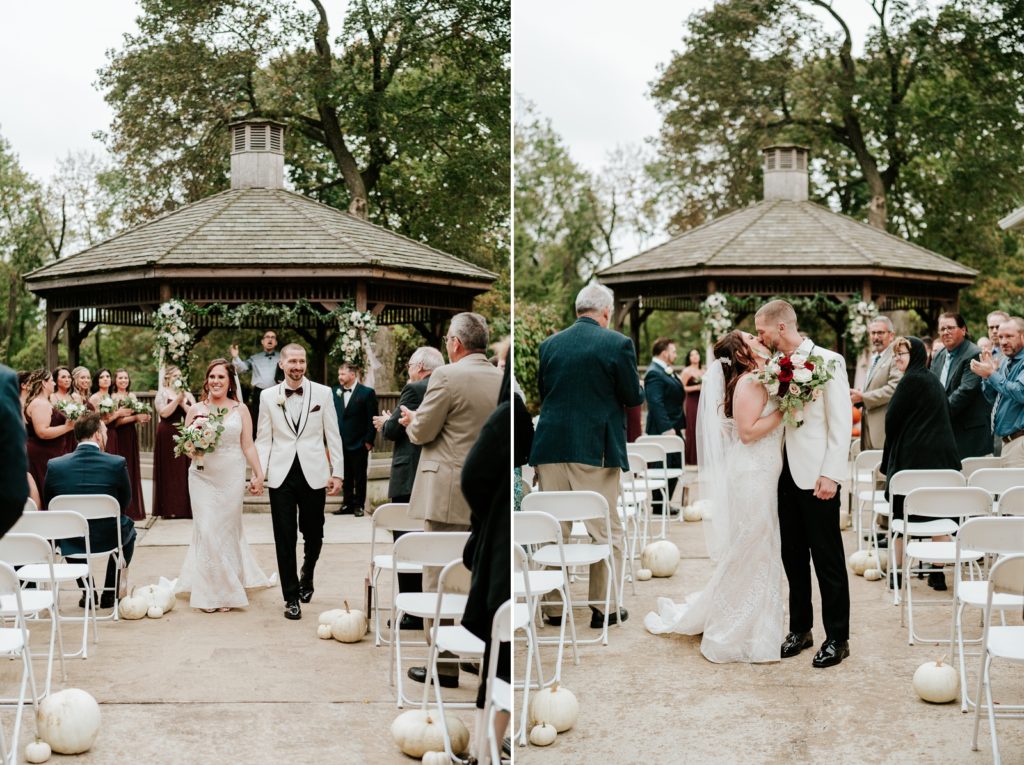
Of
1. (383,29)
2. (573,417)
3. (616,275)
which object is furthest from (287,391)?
(616,275)

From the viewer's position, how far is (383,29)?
5.61m

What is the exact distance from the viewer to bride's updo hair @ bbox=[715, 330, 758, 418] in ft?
19.3

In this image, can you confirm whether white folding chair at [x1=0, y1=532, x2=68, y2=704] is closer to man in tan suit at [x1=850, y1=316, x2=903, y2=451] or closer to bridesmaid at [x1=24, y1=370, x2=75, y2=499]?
bridesmaid at [x1=24, y1=370, x2=75, y2=499]

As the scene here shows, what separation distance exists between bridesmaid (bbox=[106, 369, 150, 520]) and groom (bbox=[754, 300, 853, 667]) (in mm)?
4092

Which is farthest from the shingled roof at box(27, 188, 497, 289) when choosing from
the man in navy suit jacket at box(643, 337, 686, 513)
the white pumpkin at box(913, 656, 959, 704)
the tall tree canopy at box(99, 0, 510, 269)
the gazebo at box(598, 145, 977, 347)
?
the gazebo at box(598, 145, 977, 347)

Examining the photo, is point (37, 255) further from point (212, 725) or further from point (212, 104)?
point (212, 725)

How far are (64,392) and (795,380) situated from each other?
167 inches

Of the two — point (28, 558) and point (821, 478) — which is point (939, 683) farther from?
point (28, 558)

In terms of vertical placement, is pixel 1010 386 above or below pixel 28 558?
above

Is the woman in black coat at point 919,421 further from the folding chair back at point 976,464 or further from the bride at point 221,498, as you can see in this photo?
the bride at point 221,498

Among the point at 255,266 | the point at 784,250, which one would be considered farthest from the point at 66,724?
the point at 784,250

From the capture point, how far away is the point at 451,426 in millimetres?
5031

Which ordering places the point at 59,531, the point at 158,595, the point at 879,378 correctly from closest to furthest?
the point at 59,531 < the point at 158,595 < the point at 879,378

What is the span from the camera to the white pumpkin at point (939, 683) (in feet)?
16.2
